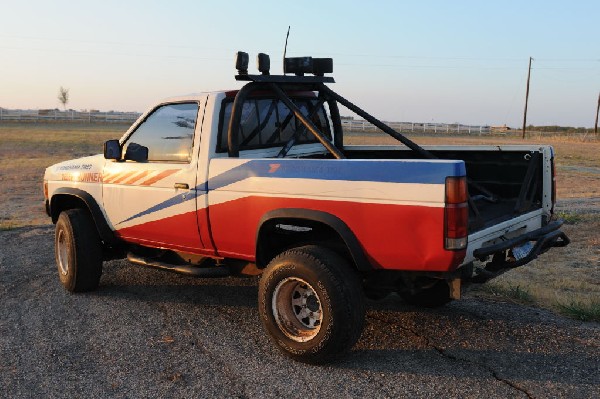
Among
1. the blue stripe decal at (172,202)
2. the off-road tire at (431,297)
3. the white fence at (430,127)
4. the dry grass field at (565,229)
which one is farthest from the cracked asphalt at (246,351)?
the white fence at (430,127)

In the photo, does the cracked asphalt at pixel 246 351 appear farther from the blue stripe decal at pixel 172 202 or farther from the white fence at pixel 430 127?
the white fence at pixel 430 127

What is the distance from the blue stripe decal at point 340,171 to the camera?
3668mm

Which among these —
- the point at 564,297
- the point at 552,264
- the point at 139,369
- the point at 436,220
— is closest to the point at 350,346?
the point at 436,220

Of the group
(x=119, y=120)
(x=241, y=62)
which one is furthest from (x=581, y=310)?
(x=119, y=120)

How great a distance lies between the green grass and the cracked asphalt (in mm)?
165

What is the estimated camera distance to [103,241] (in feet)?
20.4

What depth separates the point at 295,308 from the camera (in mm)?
A: 4449

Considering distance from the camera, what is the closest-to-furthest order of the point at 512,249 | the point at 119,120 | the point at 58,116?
the point at 512,249 < the point at 58,116 < the point at 119,120

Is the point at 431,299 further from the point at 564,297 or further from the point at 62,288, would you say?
the point at 62,288

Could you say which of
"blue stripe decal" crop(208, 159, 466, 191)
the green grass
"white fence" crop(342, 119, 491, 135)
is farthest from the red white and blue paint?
"white fence" crop(342, 119, 491, 135)

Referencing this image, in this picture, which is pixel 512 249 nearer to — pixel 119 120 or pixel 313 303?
pixel 313 303

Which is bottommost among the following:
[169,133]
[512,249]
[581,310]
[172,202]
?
[581,310]

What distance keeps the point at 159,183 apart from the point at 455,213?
8.85 feet

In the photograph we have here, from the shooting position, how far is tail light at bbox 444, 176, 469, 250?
11.9ft
